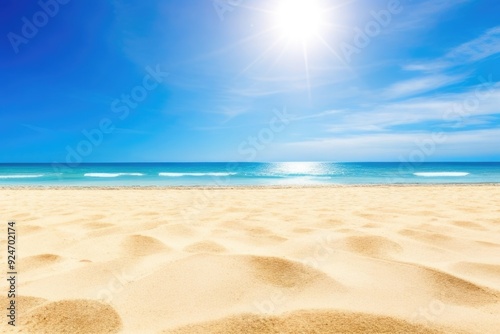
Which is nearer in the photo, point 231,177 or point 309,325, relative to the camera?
point 309,325

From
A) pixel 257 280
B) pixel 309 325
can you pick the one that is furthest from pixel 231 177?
pixel 309 325

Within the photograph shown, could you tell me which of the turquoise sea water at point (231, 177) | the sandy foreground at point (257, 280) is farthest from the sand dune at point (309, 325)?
the turquoise sea water at point (231, 177)

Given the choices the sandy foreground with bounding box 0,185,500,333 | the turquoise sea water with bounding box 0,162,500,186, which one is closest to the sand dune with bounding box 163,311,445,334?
the sandy foreground with bounding box 0,185,500,333

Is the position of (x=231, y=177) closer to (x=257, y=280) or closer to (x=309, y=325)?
(x=257, y=280)

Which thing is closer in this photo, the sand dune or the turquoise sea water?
the sand dune

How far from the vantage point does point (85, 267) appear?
1836 mm

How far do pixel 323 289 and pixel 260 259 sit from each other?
50 cm

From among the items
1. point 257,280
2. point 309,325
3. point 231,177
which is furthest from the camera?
point 231,177

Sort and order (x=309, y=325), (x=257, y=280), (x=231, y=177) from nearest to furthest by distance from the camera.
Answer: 1. (x=309, y=325)
2. (x=257, y=280)
3. (x=231, y=177)

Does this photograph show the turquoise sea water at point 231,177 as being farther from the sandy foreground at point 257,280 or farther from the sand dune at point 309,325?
the sand dune at point 309,325

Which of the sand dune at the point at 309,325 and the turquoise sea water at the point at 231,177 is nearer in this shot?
the sand dune at the point at 309,325

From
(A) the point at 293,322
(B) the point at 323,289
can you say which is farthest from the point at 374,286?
(A) the point at 293,322

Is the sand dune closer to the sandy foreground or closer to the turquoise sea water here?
the sandy foreground

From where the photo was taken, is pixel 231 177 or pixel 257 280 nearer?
pixel 257 280
